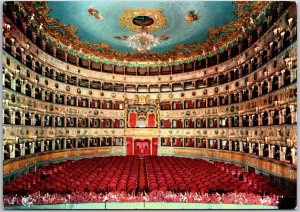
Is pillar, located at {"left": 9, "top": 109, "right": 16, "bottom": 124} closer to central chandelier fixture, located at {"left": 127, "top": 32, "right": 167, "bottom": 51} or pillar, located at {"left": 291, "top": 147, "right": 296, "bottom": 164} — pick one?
central chandelier fixture, located at {"left": 127, "top": 32, "right": 167, "bottom": 51}

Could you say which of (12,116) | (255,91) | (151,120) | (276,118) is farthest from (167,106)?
(12,116)

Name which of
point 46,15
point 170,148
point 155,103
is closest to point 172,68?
point 155,103

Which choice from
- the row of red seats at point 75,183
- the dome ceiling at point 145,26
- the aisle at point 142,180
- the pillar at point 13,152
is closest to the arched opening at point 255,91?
the dome ceiling at point 145,26

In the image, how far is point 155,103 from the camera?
3072 cm

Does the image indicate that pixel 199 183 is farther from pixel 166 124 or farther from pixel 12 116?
pixel 166 124

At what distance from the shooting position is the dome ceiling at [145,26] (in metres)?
16.8

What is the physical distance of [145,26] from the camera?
20984 millimetres

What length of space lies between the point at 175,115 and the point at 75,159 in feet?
40.7

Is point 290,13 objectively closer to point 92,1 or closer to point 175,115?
point 92,1

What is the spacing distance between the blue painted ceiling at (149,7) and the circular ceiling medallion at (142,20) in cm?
126

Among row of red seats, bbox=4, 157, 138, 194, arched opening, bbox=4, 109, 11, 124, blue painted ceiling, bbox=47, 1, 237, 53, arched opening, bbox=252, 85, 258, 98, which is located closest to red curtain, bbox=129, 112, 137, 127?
blue painted ceiling, bbox=47, 1, 237, 53

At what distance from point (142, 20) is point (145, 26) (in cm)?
139

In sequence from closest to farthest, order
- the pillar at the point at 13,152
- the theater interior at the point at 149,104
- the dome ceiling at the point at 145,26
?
the theater interior at the point at 149,104 < the pillar at the point at 13,152 < the dome ceiling at the point at 145,26

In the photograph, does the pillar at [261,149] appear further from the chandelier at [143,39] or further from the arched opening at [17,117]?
the arched opening at [17,117]
